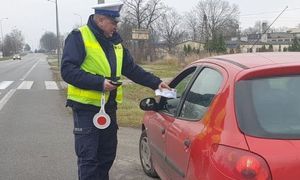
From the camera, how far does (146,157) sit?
248 inches

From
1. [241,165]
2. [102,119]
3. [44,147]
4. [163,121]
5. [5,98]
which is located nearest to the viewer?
[241,165]

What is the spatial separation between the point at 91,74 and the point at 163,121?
94cm

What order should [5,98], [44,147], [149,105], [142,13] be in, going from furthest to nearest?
[142,13], [5,98], [44,147], [149,105]

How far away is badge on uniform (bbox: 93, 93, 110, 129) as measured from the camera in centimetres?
451

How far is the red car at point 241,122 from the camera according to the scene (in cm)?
310

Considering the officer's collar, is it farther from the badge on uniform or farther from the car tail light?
the car tail light

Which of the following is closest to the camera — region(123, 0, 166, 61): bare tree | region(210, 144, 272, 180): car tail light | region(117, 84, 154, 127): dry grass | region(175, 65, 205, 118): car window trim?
region(210, 144, 272, 180): car tail light

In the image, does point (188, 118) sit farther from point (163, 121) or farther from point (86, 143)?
point (86, 143)

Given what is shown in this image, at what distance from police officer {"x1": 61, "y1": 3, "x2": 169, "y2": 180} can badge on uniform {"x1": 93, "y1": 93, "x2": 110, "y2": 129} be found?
5cm

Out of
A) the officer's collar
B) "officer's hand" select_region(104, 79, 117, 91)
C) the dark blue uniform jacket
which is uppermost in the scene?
the officer's collar

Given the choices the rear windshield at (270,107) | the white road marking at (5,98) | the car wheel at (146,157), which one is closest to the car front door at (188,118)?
the rear windshield at (270,107)

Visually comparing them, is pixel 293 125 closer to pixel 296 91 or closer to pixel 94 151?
pixel 296 91

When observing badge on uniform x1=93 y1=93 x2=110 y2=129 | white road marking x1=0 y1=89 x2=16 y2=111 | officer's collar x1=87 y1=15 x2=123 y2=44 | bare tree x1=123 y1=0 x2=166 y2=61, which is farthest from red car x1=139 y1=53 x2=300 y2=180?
bare tree x1=123 y1=0 x2=166 y2=61

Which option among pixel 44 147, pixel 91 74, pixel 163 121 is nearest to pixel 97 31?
pixel 91 74
